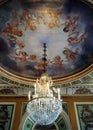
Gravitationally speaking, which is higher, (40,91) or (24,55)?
(24,55)

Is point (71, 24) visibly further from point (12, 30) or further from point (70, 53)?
point (12, 30)

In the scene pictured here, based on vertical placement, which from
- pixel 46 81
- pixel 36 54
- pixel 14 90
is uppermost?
pixel 36 54

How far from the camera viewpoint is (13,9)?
41.4 feet

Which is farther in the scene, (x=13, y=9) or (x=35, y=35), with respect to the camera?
(x=35, y=35)

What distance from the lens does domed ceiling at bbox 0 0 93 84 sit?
12.7m

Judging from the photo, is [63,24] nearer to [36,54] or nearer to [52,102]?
[36,54]

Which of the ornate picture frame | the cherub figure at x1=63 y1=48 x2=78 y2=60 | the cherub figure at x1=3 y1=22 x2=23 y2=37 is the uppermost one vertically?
the cherub figure at x1=3 y1=22 x2=23 y2=37

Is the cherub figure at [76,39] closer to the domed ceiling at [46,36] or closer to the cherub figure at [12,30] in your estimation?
the domed ceiling at [46,36]

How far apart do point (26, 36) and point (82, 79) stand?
3.65 m

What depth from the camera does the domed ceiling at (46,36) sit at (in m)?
12.7

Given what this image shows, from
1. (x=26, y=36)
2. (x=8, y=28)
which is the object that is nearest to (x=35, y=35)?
(x=26, y=36)

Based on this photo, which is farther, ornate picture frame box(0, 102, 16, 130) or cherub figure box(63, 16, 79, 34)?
ornate picture frame box(0, 102, 16, 130)

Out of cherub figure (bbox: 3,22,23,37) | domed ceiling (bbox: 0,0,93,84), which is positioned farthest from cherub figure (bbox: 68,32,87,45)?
cherub figure (bbox: 3,22,23,37)

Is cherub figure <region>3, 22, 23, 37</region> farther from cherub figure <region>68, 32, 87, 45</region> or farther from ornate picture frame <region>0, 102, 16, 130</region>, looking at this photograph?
ornate picture frame <region>0, 102, 16, 130</region>
